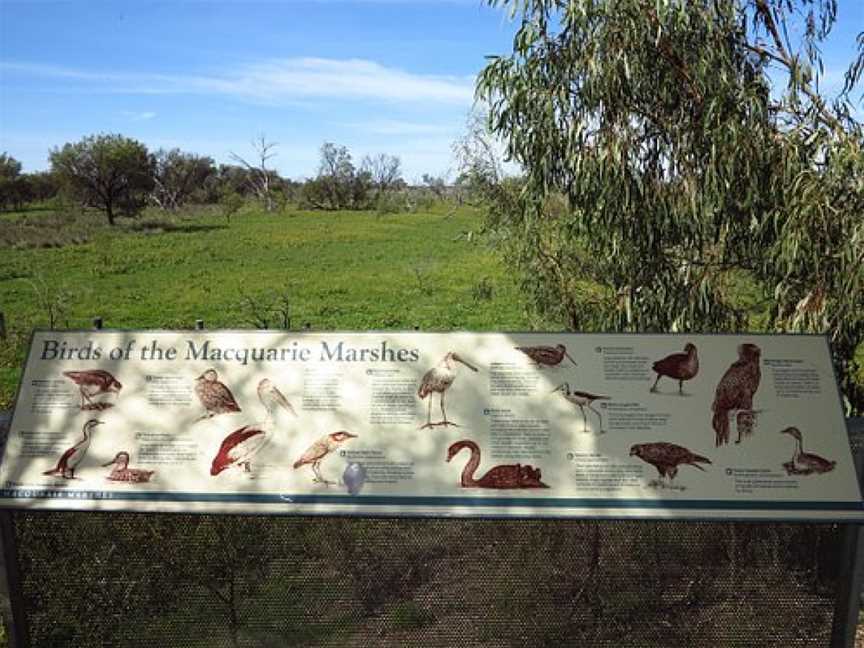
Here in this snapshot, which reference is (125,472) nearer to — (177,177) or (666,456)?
(666,456)

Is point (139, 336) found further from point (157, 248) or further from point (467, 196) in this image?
point (157, 248)

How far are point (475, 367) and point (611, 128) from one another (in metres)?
2.85

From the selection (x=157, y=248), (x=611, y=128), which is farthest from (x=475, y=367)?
(x=157, y=248)

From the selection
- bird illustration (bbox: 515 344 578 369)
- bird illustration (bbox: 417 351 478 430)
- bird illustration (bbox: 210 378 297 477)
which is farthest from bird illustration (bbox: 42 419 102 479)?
bird illustration (bbox: 515 344 578 369)

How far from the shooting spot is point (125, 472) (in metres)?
2.88

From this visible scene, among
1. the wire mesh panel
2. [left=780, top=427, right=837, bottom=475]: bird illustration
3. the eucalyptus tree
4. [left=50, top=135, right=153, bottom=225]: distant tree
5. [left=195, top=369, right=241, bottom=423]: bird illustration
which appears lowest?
the wire mesh panel

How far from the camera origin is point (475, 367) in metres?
3.10

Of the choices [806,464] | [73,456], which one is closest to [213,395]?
[73,456]

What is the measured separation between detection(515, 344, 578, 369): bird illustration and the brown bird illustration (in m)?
0.42

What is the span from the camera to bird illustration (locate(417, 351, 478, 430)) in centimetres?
304

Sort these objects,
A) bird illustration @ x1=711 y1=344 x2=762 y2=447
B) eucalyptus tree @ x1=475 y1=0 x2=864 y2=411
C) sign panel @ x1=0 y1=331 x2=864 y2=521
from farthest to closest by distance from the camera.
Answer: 1. eucalyptus tree @ x1=475 y1=0 x2=864 y2=411
2. bird illustration @ x1=711 y1=344 x2=762 y2=447
3. sign panel @ x1=0 y1=331 x2=864 y2=521

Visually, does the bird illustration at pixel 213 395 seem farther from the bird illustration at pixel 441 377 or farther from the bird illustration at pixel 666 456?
the bird illustration at pixel 666 456

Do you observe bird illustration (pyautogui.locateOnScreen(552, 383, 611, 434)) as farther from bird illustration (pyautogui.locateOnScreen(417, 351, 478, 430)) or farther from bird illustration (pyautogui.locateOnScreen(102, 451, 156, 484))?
bird illustration (pyautogui.locateOnScreen(102, 451, 156, 484))

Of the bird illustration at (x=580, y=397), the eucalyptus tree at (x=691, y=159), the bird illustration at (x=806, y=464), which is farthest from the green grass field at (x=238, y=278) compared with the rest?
the bird illustration at (x=806, y=464)
